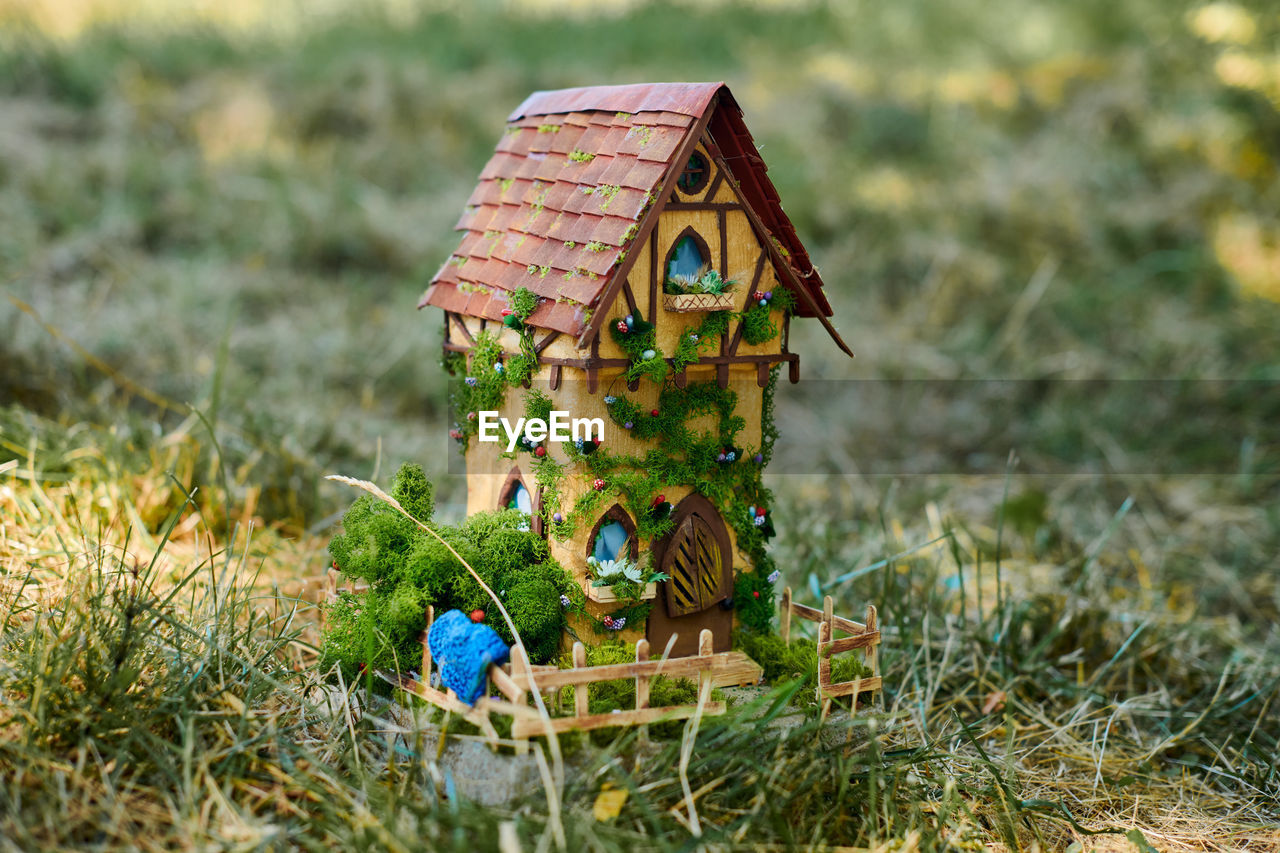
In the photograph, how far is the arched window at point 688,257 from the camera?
362 centimetres

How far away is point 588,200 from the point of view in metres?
3.65

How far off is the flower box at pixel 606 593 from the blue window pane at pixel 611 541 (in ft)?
0.44

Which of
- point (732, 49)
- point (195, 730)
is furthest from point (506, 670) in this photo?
point (732, 49)

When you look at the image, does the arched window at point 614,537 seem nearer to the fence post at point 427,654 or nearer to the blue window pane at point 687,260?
the fence post at point 427,654

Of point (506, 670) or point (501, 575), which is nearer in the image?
point (506, 670)

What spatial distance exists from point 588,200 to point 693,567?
130cm

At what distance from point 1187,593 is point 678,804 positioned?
4377 mm

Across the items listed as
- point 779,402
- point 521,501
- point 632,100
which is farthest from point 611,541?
point 779,402

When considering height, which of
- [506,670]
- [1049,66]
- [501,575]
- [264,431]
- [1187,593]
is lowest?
[1187,593]

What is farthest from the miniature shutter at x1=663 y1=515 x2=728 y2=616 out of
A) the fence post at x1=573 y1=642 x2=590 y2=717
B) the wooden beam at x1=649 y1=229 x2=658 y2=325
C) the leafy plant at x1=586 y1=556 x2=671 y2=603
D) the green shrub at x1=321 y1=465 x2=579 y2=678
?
the wooden beam at x1=649 y1=229 x2=658 y2=325

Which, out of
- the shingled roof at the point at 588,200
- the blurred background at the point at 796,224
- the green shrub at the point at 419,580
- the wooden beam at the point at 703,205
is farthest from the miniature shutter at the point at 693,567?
the blurred background at the point at 796,224

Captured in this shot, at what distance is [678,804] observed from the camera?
3.11 m

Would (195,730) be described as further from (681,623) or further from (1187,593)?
(1187,593)

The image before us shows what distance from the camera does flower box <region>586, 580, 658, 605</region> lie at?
11.6 ft
